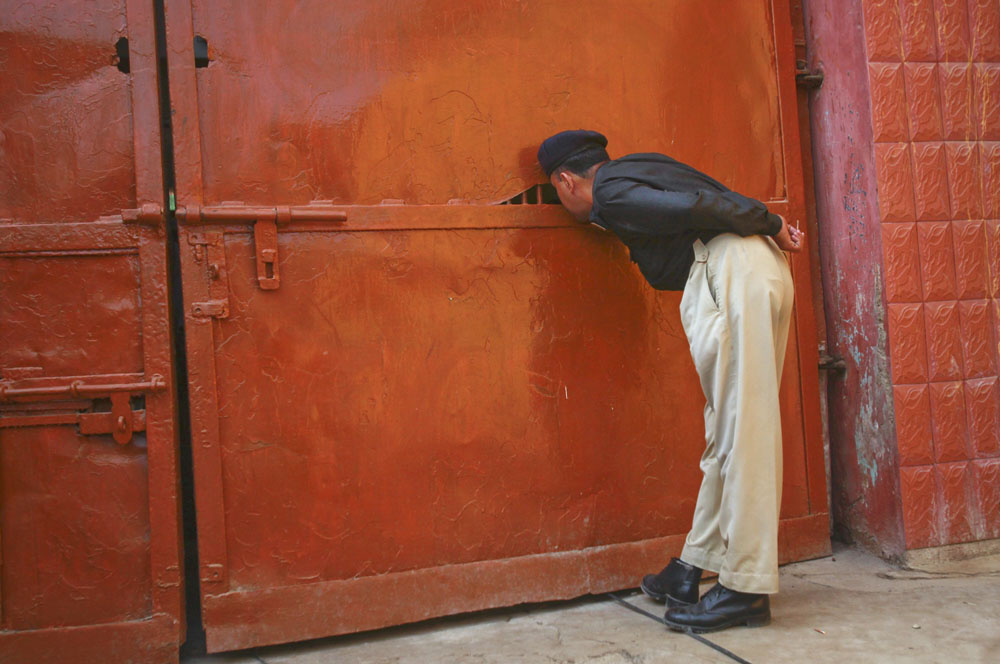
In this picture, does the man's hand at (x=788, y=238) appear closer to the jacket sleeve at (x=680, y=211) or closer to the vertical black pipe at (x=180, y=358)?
the jacket sleeve at (x=680, y=211)

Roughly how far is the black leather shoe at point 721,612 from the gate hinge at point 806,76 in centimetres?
190

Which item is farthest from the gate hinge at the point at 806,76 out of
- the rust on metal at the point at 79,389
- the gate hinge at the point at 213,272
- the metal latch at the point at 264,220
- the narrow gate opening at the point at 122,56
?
the rust on metal at the point at 79,389

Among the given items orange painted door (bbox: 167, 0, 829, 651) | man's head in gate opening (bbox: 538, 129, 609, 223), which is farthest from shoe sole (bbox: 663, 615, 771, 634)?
man's head in gate opening (bbox: 538, 129, 609, 223)

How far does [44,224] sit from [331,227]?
77 centimetres

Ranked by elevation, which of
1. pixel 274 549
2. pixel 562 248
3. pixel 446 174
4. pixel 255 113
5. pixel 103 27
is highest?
pixel 103 27

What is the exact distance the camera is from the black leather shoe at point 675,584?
2262mm

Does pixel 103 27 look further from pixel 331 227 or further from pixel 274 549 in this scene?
pixel 274 549

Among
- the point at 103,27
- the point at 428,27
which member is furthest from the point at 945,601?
the point at 103,27

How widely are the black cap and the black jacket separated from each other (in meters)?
0.12

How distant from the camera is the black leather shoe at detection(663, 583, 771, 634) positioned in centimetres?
210

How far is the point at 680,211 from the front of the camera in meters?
2.08

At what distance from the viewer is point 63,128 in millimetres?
2074

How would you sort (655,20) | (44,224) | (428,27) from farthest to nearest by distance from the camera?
(655,20), (428,27), (44,224)

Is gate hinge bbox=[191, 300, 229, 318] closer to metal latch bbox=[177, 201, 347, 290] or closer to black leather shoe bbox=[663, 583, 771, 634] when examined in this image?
metal latch bbox=[177, 201, 347, 290]
